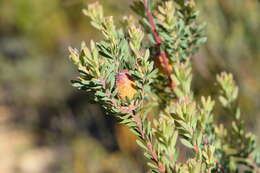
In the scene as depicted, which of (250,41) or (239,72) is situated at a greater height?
(250,41)

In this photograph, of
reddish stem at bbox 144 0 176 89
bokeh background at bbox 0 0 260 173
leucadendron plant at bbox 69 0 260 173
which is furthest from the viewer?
bokeh background at bbox 0 0 260 173

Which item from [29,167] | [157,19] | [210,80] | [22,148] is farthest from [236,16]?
[22,148]

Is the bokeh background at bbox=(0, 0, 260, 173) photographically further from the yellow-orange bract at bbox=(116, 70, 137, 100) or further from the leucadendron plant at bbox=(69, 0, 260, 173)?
the yellow-orange bract at bbox=(116, 70, 137, 100)

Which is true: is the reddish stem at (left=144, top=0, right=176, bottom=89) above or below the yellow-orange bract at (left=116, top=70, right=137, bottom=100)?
above

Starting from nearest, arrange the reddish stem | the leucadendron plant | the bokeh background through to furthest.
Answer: the leucadendron plant
the reddish stem
the bokeh background

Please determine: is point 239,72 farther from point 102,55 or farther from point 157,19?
point 102,55

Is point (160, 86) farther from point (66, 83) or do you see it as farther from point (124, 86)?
point (66, 83)

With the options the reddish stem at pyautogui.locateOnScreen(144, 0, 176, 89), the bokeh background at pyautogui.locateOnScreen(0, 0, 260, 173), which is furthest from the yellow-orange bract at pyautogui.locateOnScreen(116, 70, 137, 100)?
the bokeh background at pyautogui.locateOnScreen(0, 0, 260, 173)
